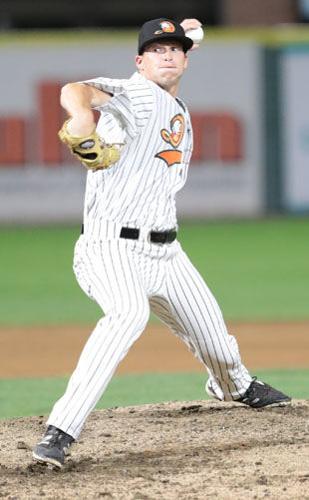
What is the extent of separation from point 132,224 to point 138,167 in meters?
0.24

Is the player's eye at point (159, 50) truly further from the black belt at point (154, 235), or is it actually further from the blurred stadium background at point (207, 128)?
the blurred stadium background at point (207, 128)

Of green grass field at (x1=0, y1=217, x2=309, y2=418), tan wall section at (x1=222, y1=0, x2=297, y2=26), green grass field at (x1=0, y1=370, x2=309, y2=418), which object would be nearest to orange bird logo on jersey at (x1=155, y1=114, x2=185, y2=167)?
green grass field at (x1=0, y1=370, x2=309, y2=418)

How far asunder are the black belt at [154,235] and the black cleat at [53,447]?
0.85m

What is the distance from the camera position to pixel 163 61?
5.17 m

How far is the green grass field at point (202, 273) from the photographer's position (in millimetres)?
7250

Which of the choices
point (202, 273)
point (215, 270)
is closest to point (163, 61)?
point (202, 273)

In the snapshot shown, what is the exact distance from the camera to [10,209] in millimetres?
17781

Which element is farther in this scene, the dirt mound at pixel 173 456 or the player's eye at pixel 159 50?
the player's eye at pixel 159 50

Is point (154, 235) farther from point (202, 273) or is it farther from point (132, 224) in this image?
point (202, 273)

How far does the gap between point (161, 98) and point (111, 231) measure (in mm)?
598

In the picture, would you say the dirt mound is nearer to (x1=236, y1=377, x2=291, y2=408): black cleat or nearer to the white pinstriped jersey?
(x1=236, y1=377, x2=291, y2=408): black cleat

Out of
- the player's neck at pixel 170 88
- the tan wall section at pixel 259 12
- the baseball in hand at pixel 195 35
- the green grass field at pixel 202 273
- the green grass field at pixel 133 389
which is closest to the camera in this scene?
the player's neck at pixel 170 88

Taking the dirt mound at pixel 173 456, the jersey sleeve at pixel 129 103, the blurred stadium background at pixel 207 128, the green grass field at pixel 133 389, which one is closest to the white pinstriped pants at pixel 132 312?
the dirt mound at pixel 173 456

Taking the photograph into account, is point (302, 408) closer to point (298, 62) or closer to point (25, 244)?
point (25, 244)
